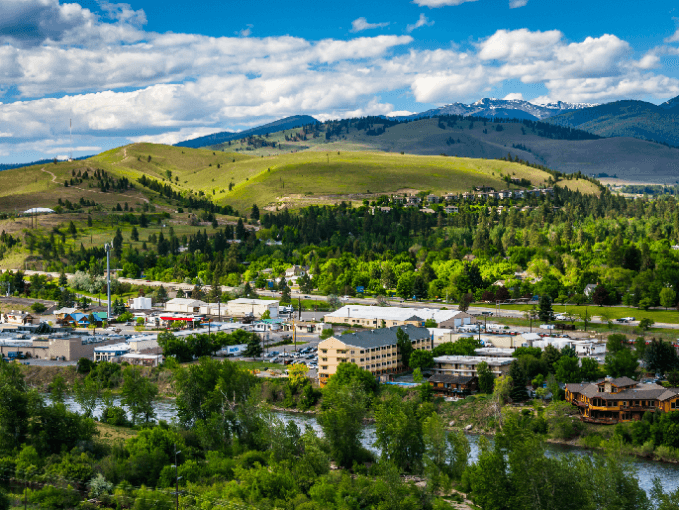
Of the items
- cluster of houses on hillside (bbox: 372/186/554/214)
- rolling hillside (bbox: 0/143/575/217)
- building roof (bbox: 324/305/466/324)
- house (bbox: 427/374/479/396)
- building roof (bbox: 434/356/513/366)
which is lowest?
house (bbox: 427/374/479/396)

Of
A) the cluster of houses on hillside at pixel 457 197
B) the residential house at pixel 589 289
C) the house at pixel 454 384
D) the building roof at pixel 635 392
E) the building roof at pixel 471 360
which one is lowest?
the house at pixel 454 384

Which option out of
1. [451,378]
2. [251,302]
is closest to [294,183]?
[251,302]

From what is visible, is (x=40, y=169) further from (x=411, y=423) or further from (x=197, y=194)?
(x=411, y=423)

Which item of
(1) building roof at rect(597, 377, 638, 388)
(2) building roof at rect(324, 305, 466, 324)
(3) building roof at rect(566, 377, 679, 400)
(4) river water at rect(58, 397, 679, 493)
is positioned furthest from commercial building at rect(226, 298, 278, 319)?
(1) building roof at rect(597, 377, 638, 388)

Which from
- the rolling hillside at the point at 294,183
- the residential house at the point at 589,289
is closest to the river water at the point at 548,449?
the residential house at the point at 589,289

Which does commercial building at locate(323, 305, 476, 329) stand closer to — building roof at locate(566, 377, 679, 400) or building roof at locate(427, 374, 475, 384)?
building roof at locate(427, 374, 475, 384)

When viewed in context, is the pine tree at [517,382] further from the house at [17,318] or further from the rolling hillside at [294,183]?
the rolling hillside at [294,183]
